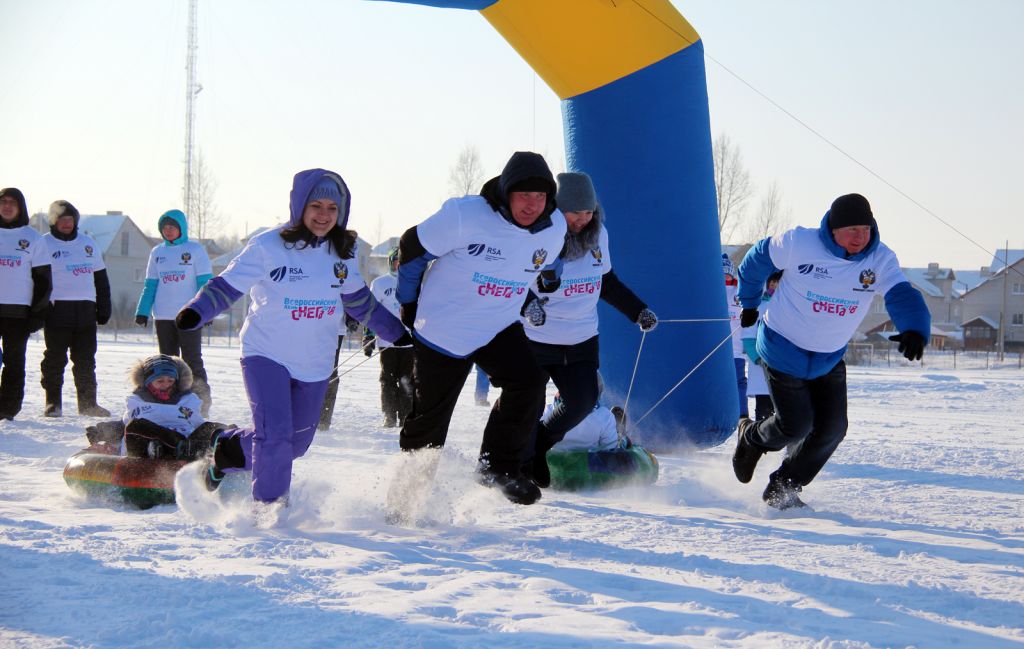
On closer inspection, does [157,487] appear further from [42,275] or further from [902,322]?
[42,275]

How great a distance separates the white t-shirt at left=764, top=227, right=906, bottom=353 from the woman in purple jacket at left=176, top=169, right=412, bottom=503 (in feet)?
7.34

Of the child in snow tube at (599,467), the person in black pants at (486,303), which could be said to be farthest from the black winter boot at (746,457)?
the person in black pants at (486,303)

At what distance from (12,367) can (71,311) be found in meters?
0.79

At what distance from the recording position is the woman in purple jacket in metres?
4.69

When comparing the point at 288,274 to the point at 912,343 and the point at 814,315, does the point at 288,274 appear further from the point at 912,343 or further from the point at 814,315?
the point at 912,343

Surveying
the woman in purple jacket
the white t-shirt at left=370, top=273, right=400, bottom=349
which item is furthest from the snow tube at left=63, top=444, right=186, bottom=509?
the white t-shirt at left=370, top=273, right=400, bottom=349

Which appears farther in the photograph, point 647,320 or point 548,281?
point 647,320

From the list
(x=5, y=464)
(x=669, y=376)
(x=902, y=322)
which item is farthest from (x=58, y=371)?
(x=902, y=322)

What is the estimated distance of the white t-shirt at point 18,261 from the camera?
9008 mm

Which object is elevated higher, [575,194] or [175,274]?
[575,194]

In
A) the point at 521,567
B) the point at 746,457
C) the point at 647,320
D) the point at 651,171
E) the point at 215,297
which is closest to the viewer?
the point at 521,567

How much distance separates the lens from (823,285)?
5.39 m

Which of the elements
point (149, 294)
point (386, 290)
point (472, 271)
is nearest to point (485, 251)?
point (472, 271)

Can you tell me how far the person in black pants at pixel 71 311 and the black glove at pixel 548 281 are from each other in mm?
5605
